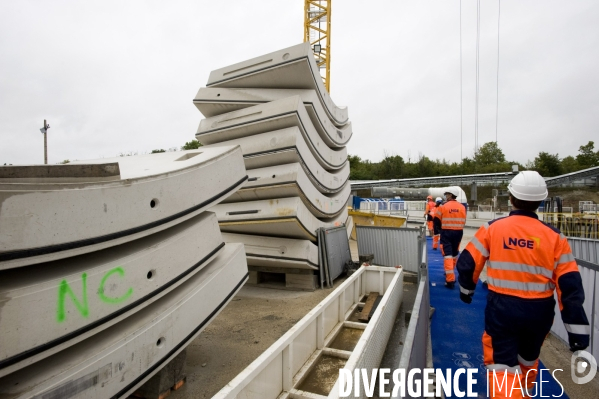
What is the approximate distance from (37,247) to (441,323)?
4411 mm

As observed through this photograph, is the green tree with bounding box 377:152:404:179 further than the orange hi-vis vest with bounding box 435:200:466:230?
Yes

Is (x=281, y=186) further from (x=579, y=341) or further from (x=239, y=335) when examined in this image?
(x=579, y=341)

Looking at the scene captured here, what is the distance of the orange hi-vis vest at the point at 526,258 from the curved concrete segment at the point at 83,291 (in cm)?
229

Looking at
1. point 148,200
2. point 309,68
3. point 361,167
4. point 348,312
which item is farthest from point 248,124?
point 361,167

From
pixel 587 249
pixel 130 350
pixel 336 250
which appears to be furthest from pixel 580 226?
pixel 130 350

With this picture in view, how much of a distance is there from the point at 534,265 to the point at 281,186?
443 centimetres

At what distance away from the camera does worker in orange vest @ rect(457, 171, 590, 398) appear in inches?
92.9

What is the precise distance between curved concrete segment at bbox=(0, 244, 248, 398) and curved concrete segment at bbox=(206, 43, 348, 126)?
4.53 meters

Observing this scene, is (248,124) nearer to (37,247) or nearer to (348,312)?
(348,312)

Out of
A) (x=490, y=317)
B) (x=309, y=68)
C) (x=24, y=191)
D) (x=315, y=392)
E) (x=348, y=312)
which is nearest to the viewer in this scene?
(x=24, y=191)

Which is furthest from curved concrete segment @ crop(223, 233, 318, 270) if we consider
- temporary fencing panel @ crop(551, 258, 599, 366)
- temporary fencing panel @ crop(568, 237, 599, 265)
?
temporary fencing panel @ crop(568, 237, 599, 265)

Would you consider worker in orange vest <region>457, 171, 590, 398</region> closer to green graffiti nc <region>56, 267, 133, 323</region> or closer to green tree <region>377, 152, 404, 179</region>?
green graffiti nc <region>56, 267, 133, 323</region>

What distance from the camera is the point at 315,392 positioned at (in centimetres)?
316

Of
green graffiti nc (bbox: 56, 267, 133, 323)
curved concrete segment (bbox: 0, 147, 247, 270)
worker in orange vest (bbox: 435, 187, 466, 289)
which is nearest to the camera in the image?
curved concrete segment (bbox: 0, 147, 247, 270)
